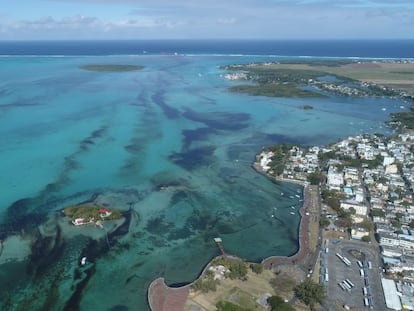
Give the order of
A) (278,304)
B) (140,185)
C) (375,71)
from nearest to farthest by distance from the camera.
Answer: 1. (278,304)
2. (140,185)
3. (375,71)

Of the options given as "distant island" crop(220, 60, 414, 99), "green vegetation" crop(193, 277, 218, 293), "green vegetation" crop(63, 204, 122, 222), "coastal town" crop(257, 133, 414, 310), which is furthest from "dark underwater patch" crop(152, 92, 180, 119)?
"green vegetation" crop(193, 277, 218, 293)

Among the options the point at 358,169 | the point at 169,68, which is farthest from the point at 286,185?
the point at 169,68

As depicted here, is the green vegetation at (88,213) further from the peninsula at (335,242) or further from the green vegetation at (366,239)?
the green vegetation at (366,239)

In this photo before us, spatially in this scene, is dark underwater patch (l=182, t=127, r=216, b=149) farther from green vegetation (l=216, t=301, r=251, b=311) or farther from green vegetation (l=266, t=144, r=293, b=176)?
green vegetation (l=216, t=301, r=251, b=311)

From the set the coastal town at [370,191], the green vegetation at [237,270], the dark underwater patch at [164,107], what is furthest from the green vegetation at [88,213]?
the dark underwater patch at [164,107]

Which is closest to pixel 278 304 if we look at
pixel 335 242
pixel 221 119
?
pixel 335 242

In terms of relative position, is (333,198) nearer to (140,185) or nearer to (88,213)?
(140,185)

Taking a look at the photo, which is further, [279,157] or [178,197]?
[279,157]
